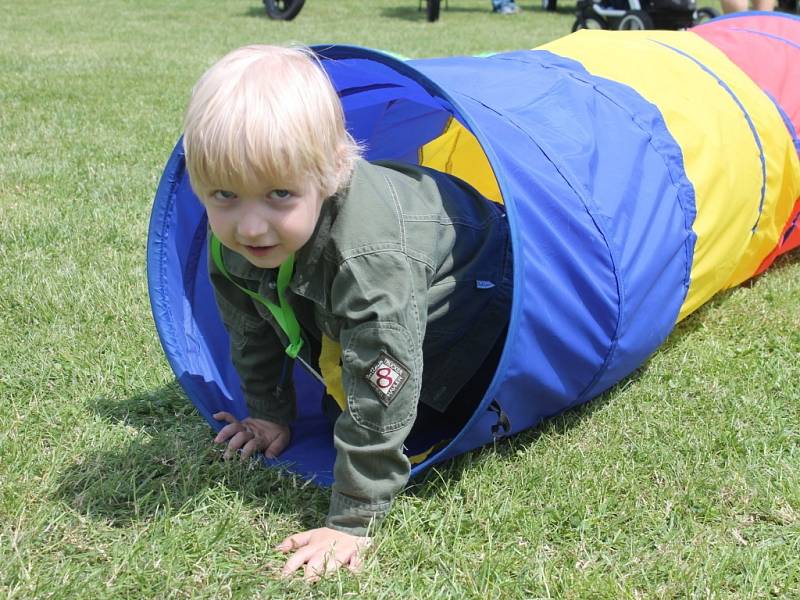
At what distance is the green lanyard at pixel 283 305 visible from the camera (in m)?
2.08

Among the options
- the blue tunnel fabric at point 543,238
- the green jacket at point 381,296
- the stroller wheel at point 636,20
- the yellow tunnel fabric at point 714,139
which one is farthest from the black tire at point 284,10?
the green jacket at point 381,296

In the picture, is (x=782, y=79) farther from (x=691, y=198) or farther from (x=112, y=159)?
(x=112, y=159)

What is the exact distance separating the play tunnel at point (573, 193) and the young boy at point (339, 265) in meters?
0.18

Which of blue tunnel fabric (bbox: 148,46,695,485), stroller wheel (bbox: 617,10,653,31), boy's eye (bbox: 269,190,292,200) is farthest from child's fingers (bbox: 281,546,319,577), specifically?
stroller wheel (bbox: 617,10,653,31)

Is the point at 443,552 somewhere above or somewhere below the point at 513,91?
below

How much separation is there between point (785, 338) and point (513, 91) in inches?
49.3

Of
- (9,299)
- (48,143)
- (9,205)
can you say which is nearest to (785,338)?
(9,299)

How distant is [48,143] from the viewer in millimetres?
5285

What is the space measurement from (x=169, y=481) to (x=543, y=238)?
1.07 metres

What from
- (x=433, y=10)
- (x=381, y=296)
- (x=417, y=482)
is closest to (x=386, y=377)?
(x=381, y=296)

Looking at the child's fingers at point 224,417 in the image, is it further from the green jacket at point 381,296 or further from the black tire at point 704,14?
the black tire at point 704,14

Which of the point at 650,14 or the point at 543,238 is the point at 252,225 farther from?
the point at 650,14

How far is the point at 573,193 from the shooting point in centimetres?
233

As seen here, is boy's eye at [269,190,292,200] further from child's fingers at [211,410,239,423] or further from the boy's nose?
child's fingers at [211,410,239,423]
